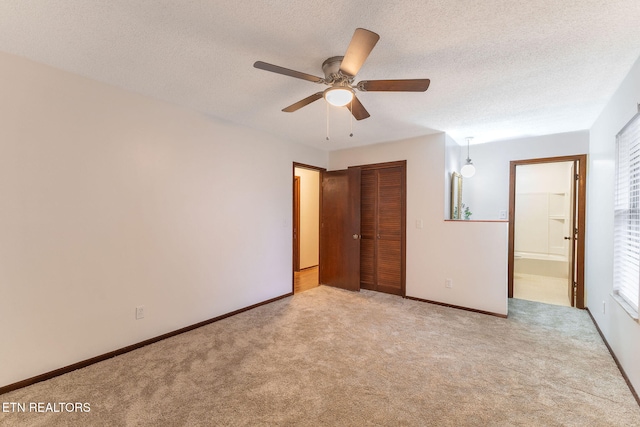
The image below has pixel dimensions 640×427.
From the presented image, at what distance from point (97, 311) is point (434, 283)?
3825 mm

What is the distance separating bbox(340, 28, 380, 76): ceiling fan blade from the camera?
1.38 metres

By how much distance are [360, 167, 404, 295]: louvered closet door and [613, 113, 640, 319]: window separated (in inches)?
88.3

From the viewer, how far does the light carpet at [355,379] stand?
5.55ft

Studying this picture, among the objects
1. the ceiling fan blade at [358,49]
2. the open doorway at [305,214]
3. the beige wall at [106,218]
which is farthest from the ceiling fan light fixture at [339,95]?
the open doorway at [305,214]

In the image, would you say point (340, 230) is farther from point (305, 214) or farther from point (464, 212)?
point (464, 212)

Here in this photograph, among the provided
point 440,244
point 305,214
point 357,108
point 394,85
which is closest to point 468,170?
point 440,244

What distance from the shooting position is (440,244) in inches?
151

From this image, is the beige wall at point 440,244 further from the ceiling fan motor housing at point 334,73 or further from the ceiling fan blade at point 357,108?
the ceiling fan motor housing at point 334,73

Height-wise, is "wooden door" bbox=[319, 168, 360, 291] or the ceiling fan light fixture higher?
the ceiling fan light fixture

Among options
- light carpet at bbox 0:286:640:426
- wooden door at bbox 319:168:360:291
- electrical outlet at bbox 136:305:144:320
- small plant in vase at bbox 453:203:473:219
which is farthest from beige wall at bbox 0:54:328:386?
small plant in vase at bbox 453:203:473:219

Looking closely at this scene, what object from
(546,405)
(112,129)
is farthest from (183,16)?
(546,405)

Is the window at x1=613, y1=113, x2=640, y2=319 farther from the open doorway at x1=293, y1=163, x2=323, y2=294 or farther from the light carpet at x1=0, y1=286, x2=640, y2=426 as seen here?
the open doorway at x1=293, y1=163, x2=323, y2=294

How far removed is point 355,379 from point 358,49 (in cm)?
223

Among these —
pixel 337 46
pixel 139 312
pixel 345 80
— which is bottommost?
pixel 139 312
